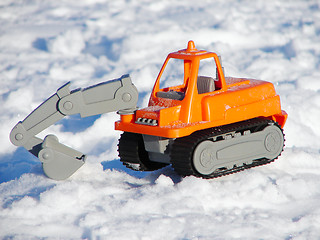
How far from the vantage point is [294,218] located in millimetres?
6289

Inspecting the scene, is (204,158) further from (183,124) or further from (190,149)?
(183,124)

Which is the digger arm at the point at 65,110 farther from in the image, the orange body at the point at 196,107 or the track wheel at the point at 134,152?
the track wheel at the point at 134,152

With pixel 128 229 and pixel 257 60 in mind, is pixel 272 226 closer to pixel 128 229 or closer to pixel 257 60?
pixel 128 229

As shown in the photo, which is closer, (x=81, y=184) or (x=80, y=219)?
(x=80, y=219)

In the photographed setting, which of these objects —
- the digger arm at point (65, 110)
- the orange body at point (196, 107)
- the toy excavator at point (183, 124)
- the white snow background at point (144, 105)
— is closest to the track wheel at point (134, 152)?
the toy excavator at point (183, 124)

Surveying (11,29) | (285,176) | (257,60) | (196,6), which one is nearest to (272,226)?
(285,176)

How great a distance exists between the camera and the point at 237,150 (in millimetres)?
7215

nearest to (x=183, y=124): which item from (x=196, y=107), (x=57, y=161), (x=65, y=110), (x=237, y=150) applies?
(x=196, y=107)

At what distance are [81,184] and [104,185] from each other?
33cm

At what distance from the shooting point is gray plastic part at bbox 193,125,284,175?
6922mm

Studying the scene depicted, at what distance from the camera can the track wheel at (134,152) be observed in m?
7.43

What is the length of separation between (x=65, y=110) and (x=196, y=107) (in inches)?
55.8

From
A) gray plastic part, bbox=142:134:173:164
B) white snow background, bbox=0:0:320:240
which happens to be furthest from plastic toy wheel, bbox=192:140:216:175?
gray plastic part, bbox=142:134:173:164

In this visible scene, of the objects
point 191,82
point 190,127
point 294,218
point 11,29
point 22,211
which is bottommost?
point 294,218
